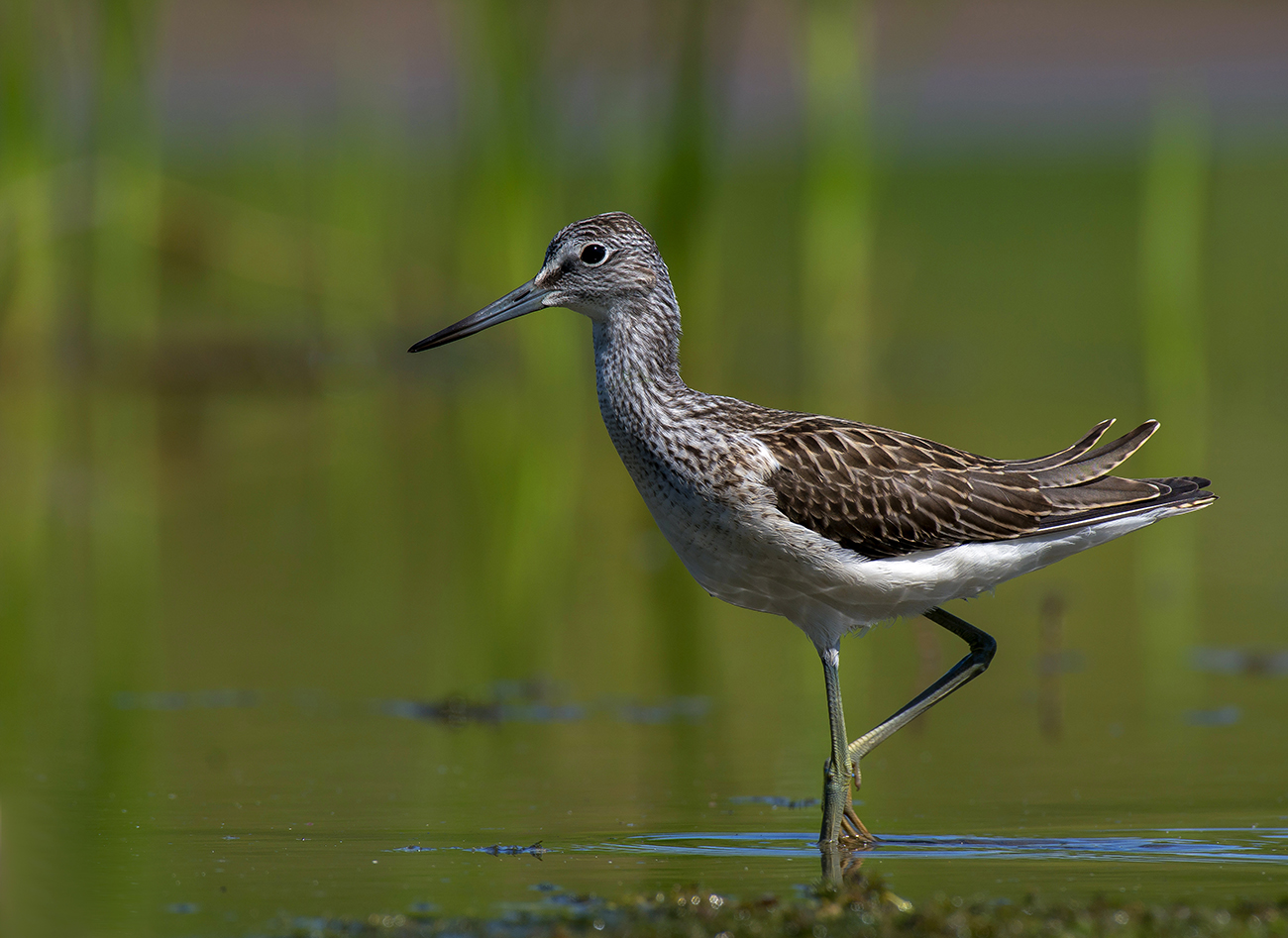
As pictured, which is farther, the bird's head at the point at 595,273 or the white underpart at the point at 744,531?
the bird's head at the point at 595,273

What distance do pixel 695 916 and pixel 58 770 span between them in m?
2.94

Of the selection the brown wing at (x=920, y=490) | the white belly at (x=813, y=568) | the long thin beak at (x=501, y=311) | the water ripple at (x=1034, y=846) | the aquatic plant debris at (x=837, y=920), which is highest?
the long thin beak at (x=501, y=311)

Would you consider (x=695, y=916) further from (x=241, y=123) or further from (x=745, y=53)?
(x=745, y=53)

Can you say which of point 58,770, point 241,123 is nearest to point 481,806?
point 58,770

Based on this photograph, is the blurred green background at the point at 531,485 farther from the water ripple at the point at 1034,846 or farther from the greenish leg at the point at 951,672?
the greenish leg at the point at 951,672

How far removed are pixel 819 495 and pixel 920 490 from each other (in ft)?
1.45

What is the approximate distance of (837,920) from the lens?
4.98 meters

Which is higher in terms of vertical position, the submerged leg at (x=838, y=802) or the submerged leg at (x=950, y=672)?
the submerged leg at (x=950, y=672)

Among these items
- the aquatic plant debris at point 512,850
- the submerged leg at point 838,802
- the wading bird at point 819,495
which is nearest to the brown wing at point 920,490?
the wading bird at point 819,495

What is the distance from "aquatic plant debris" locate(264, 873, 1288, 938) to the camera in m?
4.86

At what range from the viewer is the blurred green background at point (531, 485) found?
251 inches

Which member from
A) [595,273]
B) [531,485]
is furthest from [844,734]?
[531,485]

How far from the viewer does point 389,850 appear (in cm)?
587

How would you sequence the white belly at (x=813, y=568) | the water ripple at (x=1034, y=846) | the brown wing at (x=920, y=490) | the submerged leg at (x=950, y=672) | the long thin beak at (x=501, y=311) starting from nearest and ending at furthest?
the water ripple at (x=1034, y=846) → the white belly at (x=813, y=568) → the brown wing at (x=920, y=490) → the submerged leg at (x=950, y=672) → the long thin beak at (x=501, y=311)
